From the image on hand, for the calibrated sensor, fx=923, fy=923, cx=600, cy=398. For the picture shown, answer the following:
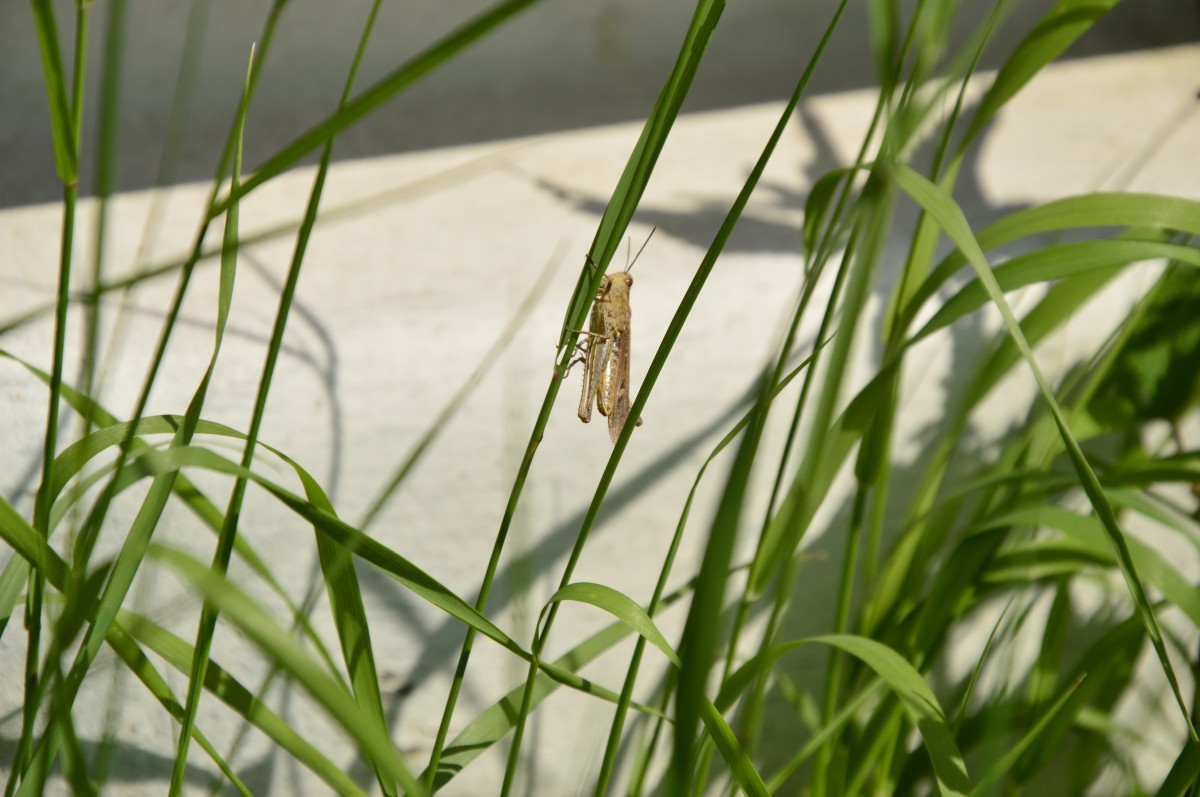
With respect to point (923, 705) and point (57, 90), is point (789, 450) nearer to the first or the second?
point (923, 705)

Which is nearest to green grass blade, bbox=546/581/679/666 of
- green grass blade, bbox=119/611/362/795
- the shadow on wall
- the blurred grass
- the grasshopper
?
the blurred grass

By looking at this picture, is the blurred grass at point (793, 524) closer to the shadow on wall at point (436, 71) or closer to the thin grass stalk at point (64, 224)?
the thin grass stalk at point (64, 224)

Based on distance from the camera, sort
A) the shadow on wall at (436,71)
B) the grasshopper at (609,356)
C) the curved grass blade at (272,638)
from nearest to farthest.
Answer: the curved grass blade at (272,638) → the grasshopper at (609,356) → the shadow on wall at (436,71)

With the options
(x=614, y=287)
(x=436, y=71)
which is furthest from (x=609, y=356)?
(x=436, y=71)

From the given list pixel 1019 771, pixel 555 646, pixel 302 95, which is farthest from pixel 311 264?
pixel 1019 771

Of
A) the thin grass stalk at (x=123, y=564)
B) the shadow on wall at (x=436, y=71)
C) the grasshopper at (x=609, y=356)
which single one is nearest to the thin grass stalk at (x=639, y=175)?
the thin grass stalk at (x=123, y=564)

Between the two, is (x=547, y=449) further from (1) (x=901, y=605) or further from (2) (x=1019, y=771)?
(2) (x=1019, y=771)
